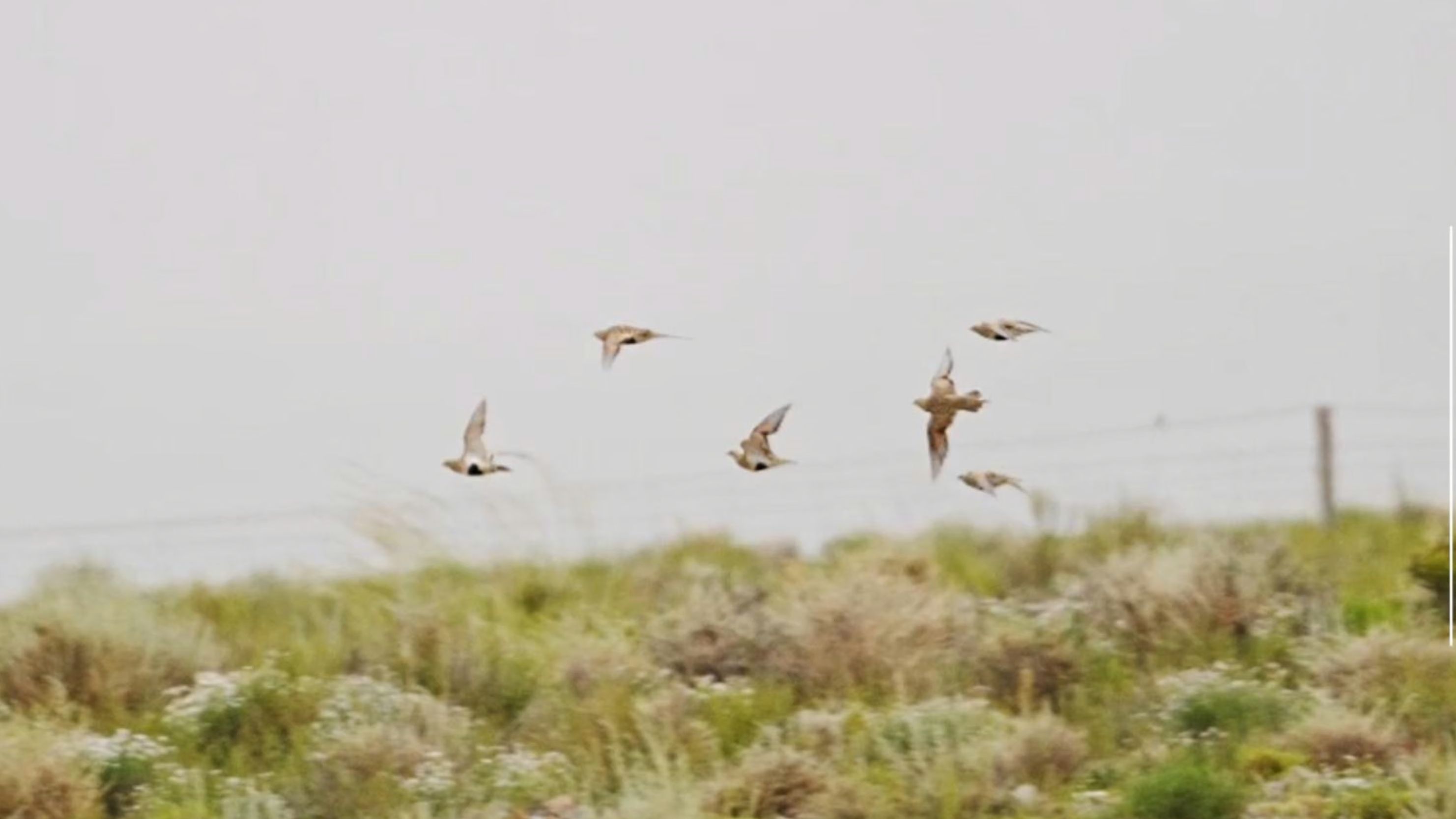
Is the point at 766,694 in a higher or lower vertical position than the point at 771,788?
higher

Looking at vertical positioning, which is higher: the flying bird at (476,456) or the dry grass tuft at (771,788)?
the flying bird at (476,456)

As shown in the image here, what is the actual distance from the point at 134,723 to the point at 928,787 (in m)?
4.35

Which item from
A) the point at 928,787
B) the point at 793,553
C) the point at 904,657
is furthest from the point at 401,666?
the point at 793,553

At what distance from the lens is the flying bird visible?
351 inches

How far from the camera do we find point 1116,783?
12.5 metres

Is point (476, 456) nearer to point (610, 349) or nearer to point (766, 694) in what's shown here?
point (610, 349)

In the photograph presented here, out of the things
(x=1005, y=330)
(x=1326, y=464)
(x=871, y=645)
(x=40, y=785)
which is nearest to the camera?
(x=1005, y=330)

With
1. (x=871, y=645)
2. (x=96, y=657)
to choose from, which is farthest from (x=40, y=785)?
(x=871, y=645)

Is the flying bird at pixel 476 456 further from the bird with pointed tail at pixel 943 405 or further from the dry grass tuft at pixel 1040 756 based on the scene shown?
the dry grass tuft at pixel 1040 756

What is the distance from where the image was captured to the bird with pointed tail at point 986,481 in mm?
9461

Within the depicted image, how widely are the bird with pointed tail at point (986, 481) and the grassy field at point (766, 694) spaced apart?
2.15 meters

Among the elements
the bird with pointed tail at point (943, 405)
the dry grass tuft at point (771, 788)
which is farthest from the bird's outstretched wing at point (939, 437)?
the dry grass tuft at point (771, 788)

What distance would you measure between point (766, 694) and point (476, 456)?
17.9ft

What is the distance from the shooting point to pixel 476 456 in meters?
8.95
